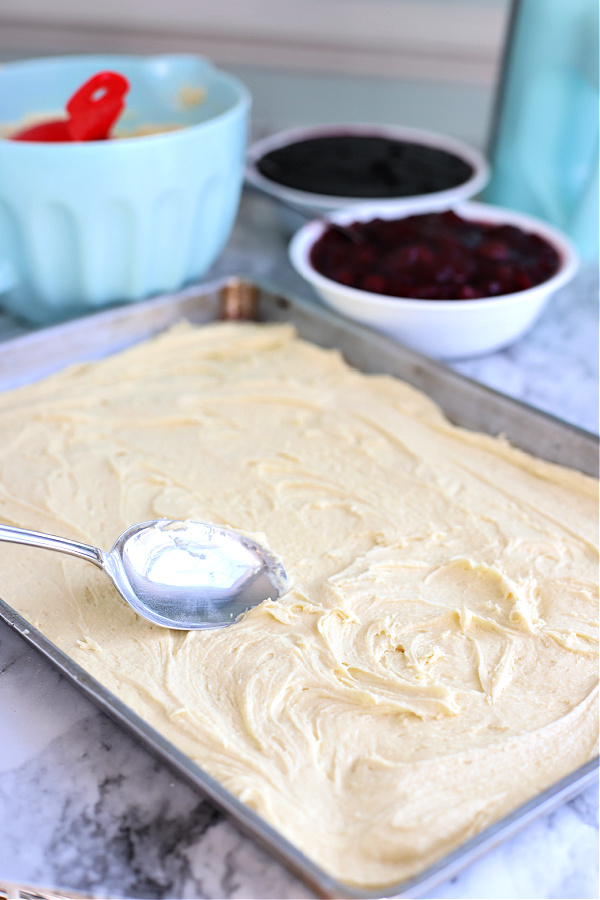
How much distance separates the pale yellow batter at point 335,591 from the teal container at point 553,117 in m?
0.57

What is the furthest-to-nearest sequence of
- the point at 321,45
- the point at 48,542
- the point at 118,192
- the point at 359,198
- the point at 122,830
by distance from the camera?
the point at 321,45 → the point at 359,198 → the point at 118,192 → the point at 48,542 → the point at 122,830

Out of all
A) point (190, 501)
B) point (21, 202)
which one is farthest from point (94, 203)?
point (190, 501)

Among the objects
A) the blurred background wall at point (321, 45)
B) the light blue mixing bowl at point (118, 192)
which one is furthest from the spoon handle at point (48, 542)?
the blurred background wall at point (321, 45)

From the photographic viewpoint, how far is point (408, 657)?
0.71 metres

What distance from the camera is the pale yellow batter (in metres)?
0.61

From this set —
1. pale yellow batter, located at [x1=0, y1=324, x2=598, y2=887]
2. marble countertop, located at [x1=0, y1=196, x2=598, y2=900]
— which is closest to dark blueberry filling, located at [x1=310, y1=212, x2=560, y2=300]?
pale yellow batter, located at [x1=0, y1=324, x2=598, y2=887]

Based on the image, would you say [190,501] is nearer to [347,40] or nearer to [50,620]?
[50,620]

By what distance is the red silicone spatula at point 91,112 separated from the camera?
43.1 inches

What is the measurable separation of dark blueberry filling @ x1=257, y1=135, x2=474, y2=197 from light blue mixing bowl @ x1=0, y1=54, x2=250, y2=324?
184 mm

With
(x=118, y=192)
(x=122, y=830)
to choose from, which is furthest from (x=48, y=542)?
(x=118, y=192)

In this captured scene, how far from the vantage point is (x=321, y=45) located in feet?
6.30

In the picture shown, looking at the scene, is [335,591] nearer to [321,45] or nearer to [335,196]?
[335,196]

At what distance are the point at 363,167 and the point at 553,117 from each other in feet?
1.05

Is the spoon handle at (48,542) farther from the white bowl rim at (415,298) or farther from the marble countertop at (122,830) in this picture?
the white bowl rim at (415,298)
